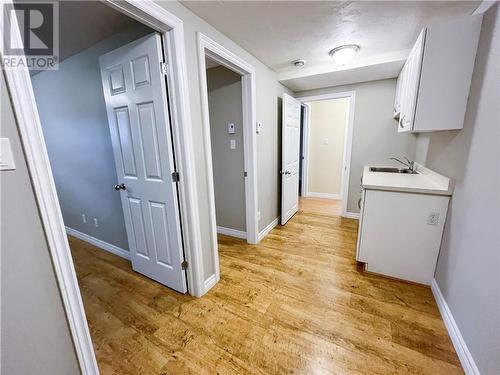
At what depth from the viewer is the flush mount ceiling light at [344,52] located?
202 cm

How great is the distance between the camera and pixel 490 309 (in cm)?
102

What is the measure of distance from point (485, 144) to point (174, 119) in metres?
1.96

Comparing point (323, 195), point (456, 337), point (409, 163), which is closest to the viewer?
point (456, 337)

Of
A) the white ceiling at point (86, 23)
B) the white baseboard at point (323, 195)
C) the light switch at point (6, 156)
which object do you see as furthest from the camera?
the white baseboard at point (323, 195)

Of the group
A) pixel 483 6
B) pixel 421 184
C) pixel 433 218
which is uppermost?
pixel 483 6

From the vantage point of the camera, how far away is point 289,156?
3.15 meters

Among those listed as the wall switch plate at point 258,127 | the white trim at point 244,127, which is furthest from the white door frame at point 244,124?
the wall switch plate at point 258,127

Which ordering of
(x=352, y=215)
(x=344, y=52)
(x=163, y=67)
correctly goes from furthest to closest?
(x=352, y=215) < (x=344, y=52) < (x=163, y=67)

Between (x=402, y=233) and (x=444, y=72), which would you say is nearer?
(x=444, y=72)

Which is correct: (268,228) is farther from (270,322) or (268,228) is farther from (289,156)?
(270,322)

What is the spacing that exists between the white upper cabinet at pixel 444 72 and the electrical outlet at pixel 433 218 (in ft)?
2.27

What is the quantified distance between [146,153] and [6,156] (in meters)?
0.93

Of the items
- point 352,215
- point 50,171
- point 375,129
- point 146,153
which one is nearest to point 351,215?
point 352,215

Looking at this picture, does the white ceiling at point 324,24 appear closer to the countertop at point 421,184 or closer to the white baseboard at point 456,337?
the countertop at point 421,184
